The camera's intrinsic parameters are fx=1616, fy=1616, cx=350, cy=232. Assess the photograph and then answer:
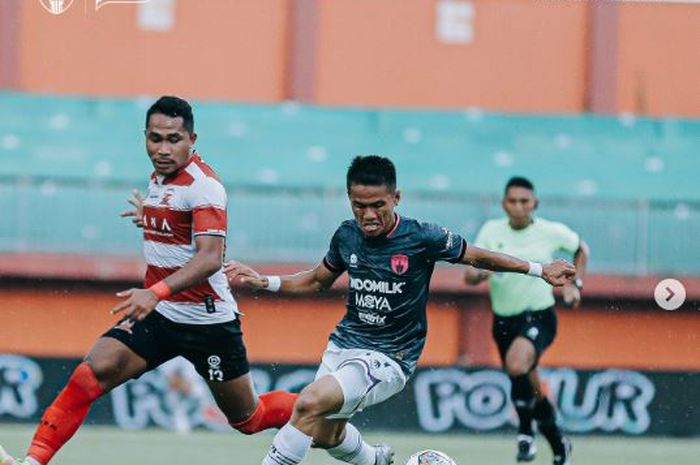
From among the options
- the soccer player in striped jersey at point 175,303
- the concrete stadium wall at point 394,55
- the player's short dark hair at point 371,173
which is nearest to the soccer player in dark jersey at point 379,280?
the player's short dark hair at point 371,173

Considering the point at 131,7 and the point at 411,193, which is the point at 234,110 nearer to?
the point at 131,7

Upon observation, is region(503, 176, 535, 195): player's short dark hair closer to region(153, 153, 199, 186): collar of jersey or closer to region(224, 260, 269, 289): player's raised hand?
region(224, 260, 269, 289): player's raised hand

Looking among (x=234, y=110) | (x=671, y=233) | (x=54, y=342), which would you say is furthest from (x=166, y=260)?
(x=234, y=110)

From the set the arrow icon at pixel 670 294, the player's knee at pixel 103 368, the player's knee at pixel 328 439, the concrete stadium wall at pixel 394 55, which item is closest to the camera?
the player's knee at pixel 103 368

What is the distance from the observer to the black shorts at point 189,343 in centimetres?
696

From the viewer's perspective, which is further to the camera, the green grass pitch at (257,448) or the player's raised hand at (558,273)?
the green grass pitch at (257,448)

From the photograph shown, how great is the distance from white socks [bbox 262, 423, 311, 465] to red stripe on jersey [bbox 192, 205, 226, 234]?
878mm

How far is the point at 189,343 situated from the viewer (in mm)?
7043

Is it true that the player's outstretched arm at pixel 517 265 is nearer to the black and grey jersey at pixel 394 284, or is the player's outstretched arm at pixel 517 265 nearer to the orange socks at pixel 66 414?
the black and grey jersey at pixel 394 284

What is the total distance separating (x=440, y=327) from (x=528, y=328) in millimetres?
6263

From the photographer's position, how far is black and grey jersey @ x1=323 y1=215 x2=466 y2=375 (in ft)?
22.5

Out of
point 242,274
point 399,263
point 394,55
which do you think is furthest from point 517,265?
point 394,55

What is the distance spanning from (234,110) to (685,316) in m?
5.38

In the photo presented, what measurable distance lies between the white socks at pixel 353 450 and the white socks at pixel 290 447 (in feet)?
2.26
